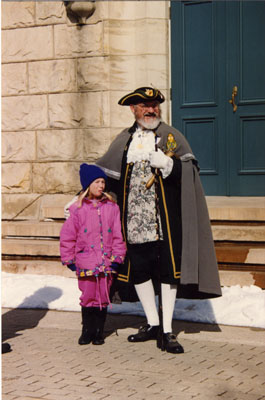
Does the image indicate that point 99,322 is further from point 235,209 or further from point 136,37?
point 136,37

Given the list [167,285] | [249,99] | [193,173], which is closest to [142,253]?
[167,285]

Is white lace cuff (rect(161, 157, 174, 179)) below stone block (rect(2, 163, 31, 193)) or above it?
above

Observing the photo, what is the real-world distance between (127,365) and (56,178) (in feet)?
16.1

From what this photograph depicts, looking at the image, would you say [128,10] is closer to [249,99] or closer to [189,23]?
[189,23]

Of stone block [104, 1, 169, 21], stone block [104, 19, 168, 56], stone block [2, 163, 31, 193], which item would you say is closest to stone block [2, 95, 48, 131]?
stone block [2, 163, 31, 193]

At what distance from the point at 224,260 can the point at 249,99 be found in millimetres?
2434

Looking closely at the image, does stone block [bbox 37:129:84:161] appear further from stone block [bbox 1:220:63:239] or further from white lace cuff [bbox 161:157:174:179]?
white lace cuff [bbox 161:157:174:179]

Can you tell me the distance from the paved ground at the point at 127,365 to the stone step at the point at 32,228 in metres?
2.49

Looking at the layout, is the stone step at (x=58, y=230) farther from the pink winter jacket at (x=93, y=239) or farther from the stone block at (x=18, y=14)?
the stone block at (x=18, y=14)

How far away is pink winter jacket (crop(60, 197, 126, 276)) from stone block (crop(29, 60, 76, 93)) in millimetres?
3993

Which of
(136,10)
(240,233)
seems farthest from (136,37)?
(240,233)

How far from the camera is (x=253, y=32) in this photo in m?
10.0

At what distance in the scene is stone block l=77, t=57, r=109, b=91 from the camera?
10.1 meters

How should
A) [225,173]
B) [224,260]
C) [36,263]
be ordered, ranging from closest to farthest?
[224,260], [36,263], [225,173]
